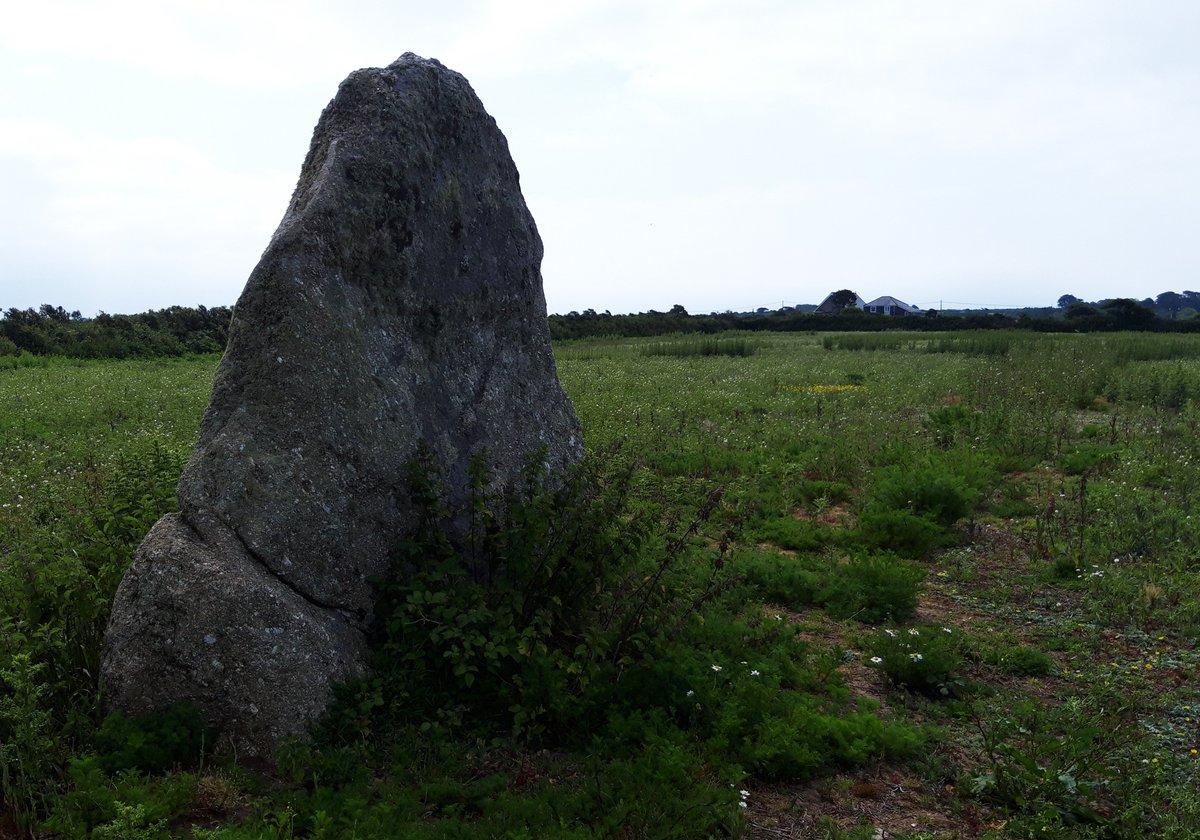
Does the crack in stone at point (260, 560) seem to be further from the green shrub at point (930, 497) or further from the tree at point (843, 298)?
the tree at point (843, 298)

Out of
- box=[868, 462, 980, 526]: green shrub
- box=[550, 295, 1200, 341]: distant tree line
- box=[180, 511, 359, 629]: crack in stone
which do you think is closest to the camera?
box=[180, 511, 359, 629]: crack in stone

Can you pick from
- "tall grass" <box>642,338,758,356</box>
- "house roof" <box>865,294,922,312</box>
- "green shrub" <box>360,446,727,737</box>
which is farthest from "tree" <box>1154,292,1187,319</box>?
"green shrub" <box>360,446,727,737</box>

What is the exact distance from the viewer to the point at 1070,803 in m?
4.17

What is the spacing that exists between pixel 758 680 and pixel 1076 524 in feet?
17.2

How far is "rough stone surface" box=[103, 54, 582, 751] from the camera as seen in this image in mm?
4391

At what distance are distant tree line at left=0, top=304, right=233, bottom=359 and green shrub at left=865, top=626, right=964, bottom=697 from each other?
23693 millimetres

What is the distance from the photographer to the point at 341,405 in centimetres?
519

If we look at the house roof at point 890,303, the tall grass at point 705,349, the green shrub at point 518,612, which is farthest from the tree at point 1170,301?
the green shrub at point 518,612

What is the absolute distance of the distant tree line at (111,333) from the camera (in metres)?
27.6

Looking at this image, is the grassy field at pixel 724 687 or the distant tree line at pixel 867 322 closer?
the grassy field at pixel 724 687

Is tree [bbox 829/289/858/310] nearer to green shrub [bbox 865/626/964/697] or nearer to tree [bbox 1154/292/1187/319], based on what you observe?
tree [bbox 1154/292/1187/319]

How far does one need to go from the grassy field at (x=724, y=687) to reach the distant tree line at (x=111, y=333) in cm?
2064

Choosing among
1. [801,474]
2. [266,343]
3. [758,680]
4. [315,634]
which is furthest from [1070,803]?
[801,474]

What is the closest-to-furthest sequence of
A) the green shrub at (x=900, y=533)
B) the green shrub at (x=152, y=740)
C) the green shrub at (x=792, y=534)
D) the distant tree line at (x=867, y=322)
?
1. the green shrub at (x=152, y=740)
2. the green shrub at (x=900, y=533)
3. the green shrub at (x=792, y=534)
4. the distant tree line at (x=867, y=322)
